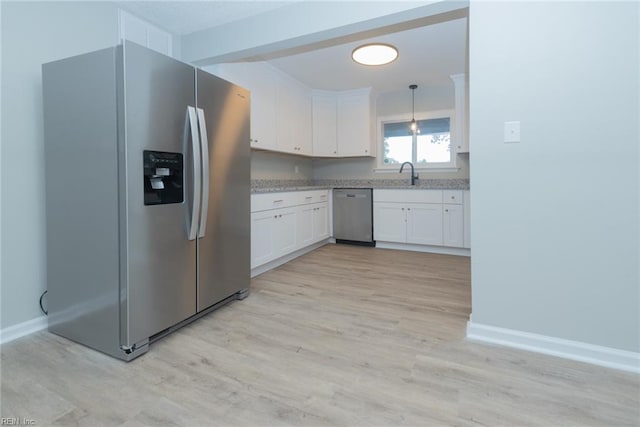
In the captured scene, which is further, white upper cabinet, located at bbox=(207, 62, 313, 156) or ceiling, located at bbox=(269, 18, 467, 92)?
white upper cabinet, located at bbox=(207, 62, 313, 156)

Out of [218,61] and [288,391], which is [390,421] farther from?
[218,61]

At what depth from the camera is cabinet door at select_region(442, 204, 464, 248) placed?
163 inches

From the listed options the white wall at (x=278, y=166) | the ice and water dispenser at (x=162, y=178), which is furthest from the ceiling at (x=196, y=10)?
the white wall at (x=278, y=166)

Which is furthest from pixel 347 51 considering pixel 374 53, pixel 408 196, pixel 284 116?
pixel 408 196

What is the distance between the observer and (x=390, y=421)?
1304 mm

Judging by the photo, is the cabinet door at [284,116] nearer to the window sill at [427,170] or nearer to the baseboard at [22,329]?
the window sill at [427,170]

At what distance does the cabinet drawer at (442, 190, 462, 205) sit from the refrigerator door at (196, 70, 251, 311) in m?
2.69

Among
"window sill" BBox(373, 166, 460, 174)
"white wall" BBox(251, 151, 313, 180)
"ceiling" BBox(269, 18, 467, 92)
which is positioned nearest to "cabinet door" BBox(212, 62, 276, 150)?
"ceiling" BBox(269, 18, 467, 92)

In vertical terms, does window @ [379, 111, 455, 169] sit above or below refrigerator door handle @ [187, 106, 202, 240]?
above

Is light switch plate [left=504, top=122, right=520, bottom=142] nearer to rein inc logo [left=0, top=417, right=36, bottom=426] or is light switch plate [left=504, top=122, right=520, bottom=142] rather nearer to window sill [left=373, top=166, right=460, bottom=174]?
rein inc logo [left=0, top=417, right=36, bottom=426]

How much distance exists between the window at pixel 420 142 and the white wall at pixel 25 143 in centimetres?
404

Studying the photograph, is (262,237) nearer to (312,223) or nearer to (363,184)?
(312,223)

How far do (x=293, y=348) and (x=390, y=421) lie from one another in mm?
726

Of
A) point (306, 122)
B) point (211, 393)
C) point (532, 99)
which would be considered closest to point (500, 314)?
point (532, 99)
